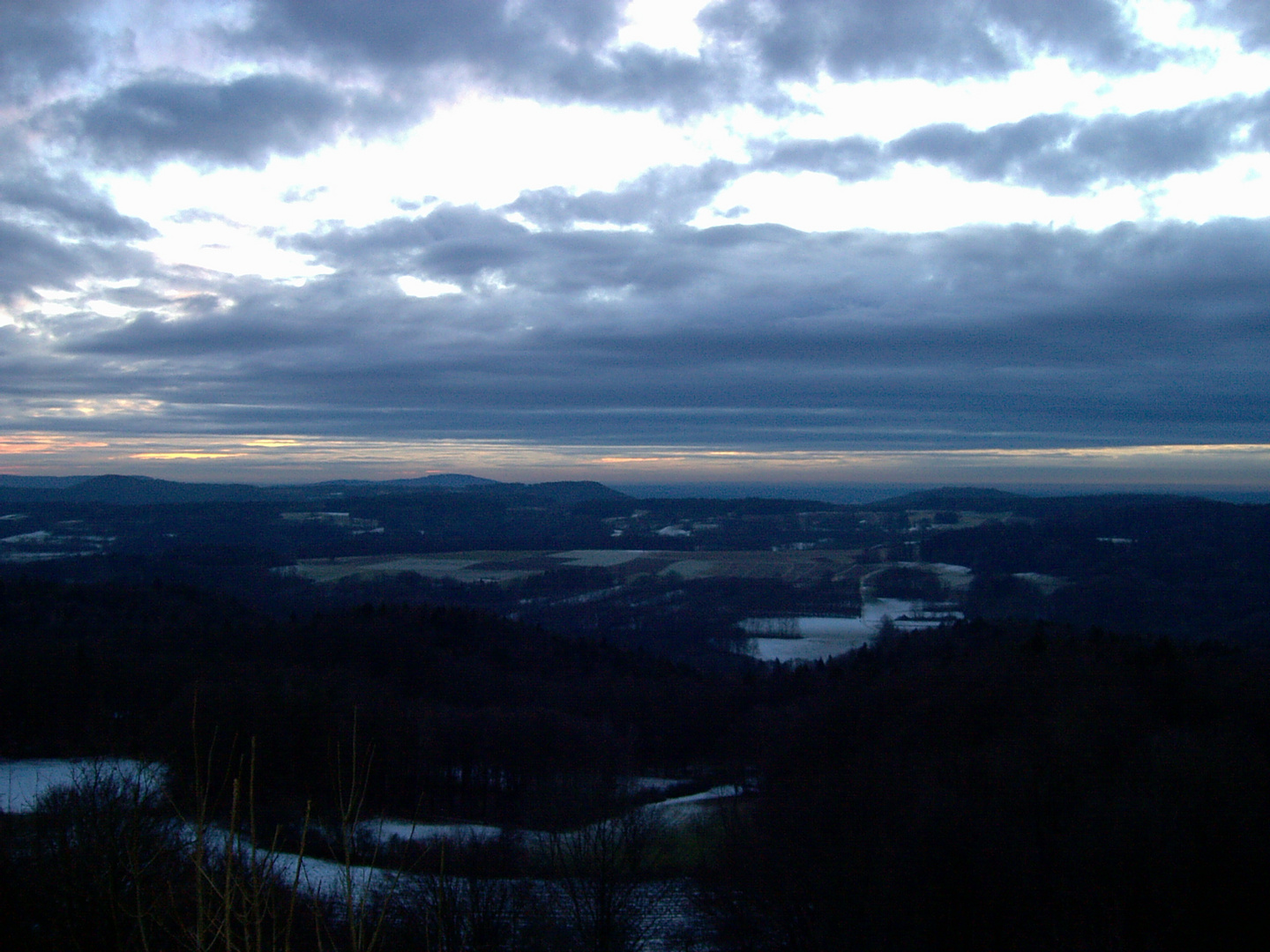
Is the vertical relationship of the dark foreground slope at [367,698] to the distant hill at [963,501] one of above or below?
below

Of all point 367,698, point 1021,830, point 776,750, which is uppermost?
point 1021,830

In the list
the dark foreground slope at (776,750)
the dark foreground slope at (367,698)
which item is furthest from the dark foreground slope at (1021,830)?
the dark foreground slope at (367,698)

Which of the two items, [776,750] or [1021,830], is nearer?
[1021,830]

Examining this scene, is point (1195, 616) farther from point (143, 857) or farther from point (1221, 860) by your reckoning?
point (143, 857)

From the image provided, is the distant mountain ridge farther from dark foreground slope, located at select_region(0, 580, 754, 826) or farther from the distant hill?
dark foreground slope, located at select_region(0, 580, 754, 826)

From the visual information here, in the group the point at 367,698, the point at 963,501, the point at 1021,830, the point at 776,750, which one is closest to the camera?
the point at 1021,830

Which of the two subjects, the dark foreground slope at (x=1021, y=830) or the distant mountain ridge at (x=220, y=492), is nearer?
the dark foreground slope at (x=1021, y=830)

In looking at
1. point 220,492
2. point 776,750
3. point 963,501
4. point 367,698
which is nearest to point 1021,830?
point 776,750

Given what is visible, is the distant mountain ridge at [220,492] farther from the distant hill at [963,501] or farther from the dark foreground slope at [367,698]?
the dark foreground slope at [367,698]

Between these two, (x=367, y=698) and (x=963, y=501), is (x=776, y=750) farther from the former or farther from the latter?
(x=963, y=501)

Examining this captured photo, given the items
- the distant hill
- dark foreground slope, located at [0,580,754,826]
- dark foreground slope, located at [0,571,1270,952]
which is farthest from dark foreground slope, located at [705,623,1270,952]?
the distant hill

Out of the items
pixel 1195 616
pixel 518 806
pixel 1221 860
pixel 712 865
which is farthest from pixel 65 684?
pixel 1195 616
